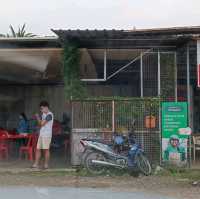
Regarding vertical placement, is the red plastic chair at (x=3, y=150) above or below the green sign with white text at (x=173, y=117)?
below

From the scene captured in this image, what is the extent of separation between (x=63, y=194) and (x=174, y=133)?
448 centimetres

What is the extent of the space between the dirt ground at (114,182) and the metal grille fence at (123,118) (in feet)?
4.10

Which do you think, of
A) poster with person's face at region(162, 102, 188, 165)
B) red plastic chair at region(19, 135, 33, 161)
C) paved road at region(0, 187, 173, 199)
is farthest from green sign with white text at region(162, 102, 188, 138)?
red plastic chair at region(19, 135, 33, 161)

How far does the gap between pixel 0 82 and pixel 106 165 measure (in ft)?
40.9

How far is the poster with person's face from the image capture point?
14961 millimetres

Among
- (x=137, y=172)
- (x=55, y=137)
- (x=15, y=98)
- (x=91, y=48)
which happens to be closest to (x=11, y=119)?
(x=15, y=98)

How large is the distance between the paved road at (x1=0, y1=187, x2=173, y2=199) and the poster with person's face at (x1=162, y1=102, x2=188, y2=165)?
3.25 m

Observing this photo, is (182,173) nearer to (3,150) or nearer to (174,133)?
(174,133)

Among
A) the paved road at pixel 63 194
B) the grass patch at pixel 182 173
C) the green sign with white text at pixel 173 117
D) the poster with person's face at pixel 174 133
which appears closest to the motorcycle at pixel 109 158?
the grass patch at pixel 182 173

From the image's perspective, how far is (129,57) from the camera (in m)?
17.8

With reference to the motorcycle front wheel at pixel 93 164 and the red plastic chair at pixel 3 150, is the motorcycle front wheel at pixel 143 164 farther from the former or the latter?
the red plastic chair at pixel 3 150

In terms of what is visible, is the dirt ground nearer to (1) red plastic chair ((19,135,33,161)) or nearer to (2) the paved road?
(2) the paved road

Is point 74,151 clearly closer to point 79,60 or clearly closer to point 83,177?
point 83,177

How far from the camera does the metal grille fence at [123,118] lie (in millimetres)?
15047
